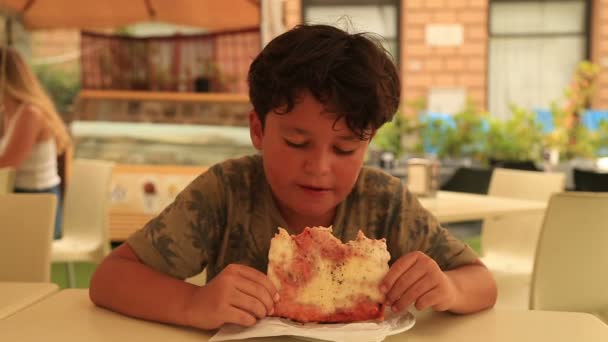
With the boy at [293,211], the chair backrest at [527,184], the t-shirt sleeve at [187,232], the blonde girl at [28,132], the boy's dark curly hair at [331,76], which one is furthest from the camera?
the blonde girl at [28,132]

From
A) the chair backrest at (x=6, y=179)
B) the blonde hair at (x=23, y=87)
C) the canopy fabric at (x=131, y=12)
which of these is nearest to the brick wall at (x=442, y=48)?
the canopy fabric at (x=131, y=12)

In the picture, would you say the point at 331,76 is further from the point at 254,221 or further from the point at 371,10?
the point at 371,10

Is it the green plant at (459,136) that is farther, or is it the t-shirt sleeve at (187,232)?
the green plant at (459,136)

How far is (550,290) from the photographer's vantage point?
2.54m

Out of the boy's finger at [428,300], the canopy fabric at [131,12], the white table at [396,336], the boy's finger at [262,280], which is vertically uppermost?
the canopy fabric at [131,12]

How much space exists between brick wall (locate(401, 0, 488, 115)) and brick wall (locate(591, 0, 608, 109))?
41.3 inches

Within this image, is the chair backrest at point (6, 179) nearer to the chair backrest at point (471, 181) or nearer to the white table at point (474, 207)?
the white table at point (474, 207)

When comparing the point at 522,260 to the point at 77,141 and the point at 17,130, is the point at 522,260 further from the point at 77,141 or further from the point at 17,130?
the point at 77,141

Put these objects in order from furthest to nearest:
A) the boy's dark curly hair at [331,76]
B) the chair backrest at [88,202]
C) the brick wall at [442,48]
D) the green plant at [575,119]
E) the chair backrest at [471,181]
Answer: the brick wall at [442,48] → the green plant at [575,119] → the chair backrest at [471,181] → the chair backrest at [88,202] → the boy's dark curly hair at [331,76]

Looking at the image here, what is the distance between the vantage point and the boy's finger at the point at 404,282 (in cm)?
117

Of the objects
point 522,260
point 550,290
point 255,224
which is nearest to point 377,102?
point 255,224

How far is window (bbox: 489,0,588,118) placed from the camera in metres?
7.71

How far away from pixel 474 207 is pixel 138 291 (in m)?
2.31

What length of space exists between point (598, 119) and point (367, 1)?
2530 mm
